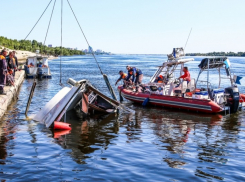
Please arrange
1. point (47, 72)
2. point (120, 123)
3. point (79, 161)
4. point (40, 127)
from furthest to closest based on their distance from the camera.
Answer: point (47, 72), point (120, 123), point (40, 127), point (79, 161)

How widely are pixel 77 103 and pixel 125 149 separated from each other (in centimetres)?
721

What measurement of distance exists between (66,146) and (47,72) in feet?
85.4

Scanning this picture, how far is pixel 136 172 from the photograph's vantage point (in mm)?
8609

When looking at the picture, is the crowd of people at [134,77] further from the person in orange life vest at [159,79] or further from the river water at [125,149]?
the river water at [125,149]

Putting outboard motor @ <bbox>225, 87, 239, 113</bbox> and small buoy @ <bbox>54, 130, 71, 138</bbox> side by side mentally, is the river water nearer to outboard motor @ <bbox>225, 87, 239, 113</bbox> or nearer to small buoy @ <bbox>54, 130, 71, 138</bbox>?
small buoy @ <bbox>54, 130, 71, 138</bbox>

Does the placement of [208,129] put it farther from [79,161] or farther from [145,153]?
[79,161]

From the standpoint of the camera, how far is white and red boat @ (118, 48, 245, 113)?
17000mm

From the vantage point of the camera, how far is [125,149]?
10680 mm

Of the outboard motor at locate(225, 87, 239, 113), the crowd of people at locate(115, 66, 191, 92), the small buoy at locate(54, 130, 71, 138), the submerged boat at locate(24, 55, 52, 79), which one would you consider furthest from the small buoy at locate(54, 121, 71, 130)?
the submerged boat at locate(24, 55, 52, 79)

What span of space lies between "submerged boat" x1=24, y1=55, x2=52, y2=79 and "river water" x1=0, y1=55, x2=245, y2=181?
1980 cm

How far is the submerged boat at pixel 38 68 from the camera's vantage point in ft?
116

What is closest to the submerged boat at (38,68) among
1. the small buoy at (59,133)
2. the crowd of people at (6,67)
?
the crowd of people at (6,67)

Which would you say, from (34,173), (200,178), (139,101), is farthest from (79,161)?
(139,101)

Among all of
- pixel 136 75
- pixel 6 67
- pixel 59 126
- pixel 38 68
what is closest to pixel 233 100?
pixel 136 75
